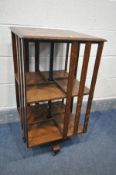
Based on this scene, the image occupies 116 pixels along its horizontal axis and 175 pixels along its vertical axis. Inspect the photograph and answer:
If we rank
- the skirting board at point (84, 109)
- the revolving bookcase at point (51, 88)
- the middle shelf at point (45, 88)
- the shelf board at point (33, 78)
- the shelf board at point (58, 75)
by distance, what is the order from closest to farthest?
the revolving bookcase at point (51, 88) < the middle shelf at point (45, 88) < the shelf board at point (33, 78) < the shelf board at point (58, 75) < the skirting board at point (84, 109)

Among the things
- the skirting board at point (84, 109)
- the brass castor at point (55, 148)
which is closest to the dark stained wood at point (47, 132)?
the brass castor at point (55, 148)

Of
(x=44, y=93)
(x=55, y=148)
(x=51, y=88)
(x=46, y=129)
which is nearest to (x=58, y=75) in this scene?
(x=51, y=88)

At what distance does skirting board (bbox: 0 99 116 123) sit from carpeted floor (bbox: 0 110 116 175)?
0.07 metres

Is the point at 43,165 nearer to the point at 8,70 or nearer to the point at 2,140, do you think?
the point at 2,140

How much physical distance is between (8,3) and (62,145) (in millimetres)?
1392

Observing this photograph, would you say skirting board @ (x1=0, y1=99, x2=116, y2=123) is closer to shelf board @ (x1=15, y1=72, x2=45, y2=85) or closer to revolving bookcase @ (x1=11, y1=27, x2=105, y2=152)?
revolving bookcase @ (x1=11, y1=27, x2=105, y2=152)

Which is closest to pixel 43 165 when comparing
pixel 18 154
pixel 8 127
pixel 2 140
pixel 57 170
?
pixel 57 170

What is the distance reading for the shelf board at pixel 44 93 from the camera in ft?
3.76

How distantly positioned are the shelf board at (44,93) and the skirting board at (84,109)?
2.06ft

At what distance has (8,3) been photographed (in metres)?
1.31

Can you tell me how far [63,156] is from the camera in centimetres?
146

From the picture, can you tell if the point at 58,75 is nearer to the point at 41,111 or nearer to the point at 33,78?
the point at 33,78

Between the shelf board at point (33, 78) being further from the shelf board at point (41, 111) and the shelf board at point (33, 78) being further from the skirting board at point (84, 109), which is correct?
the skirting board at point (84, 109)

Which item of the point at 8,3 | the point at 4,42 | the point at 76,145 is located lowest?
the point at 76,145
